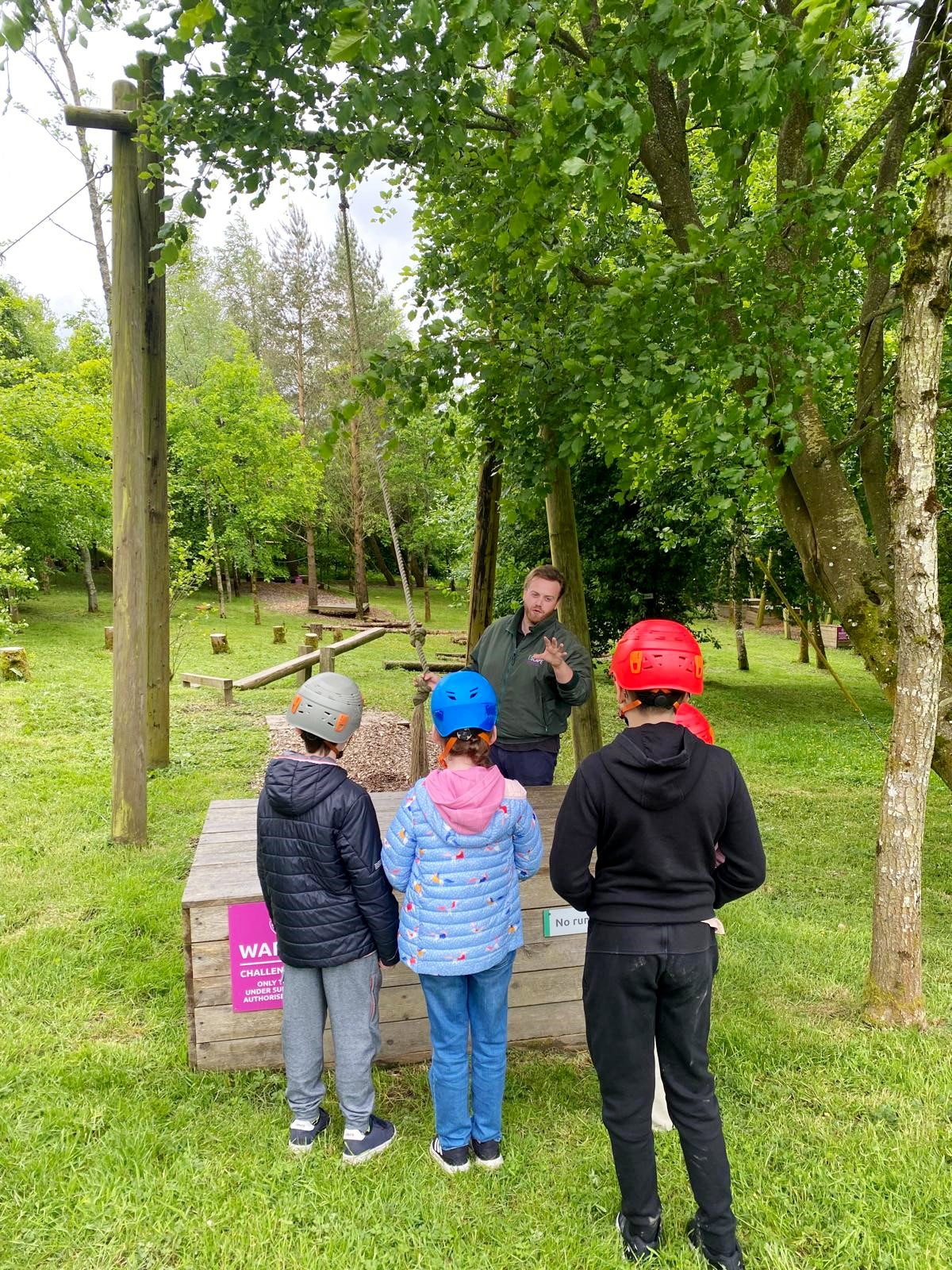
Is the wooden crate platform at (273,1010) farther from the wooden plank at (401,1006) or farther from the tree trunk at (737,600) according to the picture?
the tree trunk at (737,600)

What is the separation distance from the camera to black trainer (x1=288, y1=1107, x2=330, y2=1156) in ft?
8.64

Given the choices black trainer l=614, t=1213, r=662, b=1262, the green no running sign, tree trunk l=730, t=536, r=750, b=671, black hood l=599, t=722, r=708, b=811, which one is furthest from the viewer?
tree trunk l=730, t=536, r=750, b=671

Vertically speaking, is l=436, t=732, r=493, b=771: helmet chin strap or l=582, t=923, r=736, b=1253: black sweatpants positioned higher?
l=436, t=732, r=493, b=771: helmet chin strap

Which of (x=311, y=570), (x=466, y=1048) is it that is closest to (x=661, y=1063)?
(x=466, y=1048)

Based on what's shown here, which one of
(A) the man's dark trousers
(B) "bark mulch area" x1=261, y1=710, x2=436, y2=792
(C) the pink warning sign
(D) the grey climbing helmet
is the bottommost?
(B) "bark mulch area" x1=261, y1=710, x2=436, y2=792

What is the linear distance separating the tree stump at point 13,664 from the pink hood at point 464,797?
11.6 m

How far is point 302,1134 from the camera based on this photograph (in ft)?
8.71

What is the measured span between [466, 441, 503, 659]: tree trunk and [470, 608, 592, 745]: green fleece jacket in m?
1.63

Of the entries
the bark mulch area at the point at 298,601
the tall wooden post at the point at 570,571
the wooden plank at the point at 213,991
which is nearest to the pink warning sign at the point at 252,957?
the wooden plank at the point at 213,991

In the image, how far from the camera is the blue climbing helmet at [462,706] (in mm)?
2434

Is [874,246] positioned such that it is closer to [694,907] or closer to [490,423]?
[490,423]

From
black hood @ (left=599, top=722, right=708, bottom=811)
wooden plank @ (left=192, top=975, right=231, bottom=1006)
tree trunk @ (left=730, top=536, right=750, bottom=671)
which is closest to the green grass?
wooden plank @ (left=192, top=975, right=231, bottom=1006)

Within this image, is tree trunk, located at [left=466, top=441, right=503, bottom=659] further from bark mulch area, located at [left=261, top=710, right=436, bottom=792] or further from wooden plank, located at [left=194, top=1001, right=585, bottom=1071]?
wooden plank, located at [left=194, top=1001, right=585, bottom=1071]

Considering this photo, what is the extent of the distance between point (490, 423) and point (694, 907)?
3.96 meters
